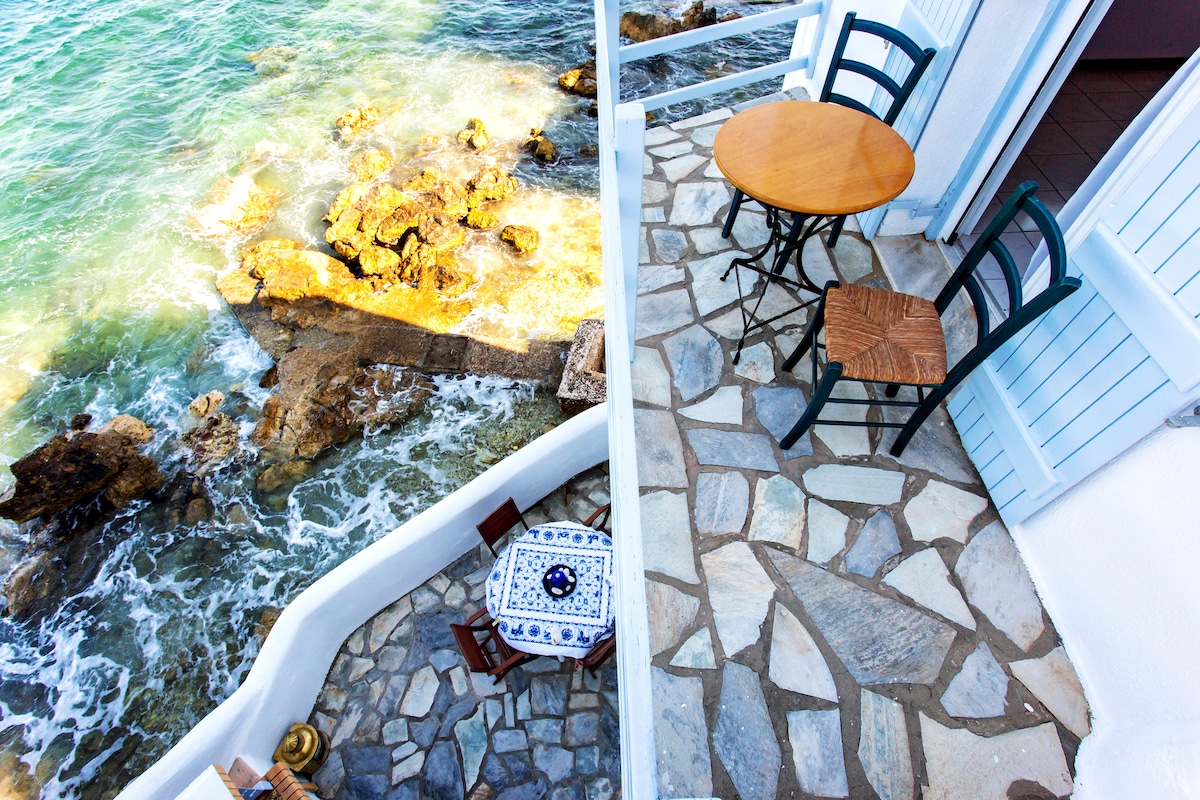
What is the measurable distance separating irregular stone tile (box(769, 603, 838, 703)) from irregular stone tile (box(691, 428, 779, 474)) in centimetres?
84

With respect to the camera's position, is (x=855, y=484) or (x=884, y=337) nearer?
(x=884, y=337)

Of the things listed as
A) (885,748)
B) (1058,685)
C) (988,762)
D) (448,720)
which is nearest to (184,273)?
(448,720)

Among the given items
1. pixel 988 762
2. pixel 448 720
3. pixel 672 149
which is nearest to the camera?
pixel 988 762

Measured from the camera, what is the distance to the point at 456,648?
473 cm

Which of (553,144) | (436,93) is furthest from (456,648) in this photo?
(436,93)

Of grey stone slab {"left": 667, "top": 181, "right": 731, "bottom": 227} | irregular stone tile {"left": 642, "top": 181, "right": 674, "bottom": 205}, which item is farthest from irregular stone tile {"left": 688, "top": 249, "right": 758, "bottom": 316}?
irregular stone tile {"left": 642, "top": 181, "right": 674, "bottom": 205}

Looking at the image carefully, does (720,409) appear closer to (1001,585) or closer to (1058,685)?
(1001,585)

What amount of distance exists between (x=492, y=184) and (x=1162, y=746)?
10695 millimetres

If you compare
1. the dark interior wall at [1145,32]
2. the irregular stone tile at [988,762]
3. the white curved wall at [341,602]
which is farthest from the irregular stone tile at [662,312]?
the dark interior wall at [1145,32]

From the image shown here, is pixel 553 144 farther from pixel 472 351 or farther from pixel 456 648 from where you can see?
pixel 456 648

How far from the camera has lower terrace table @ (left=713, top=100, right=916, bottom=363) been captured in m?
3.04

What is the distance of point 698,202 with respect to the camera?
4.72 metres

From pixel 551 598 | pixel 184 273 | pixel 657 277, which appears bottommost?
pixel 184 273

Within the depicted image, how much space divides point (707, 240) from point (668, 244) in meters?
0.30
